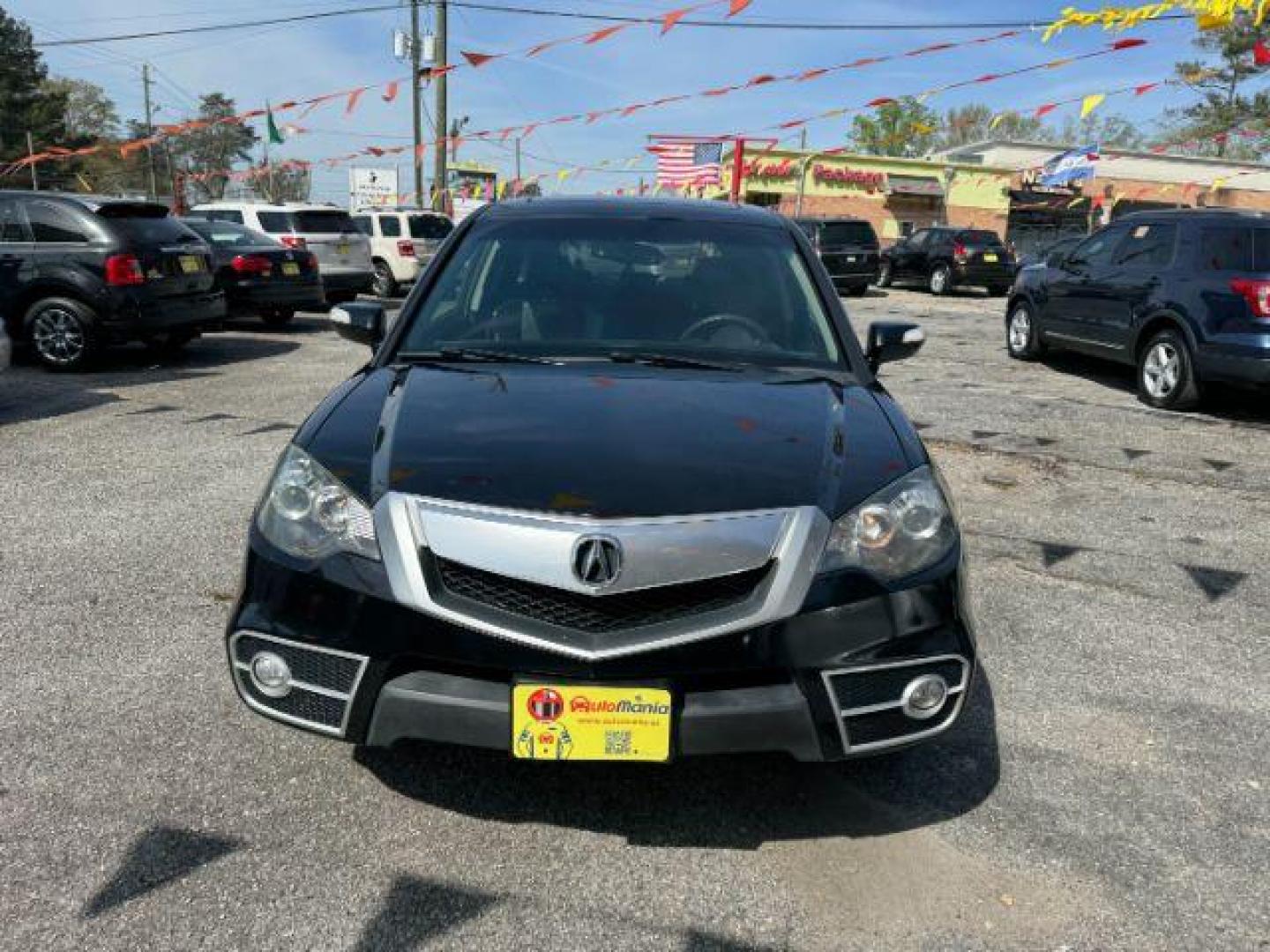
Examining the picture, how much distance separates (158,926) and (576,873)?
0.92 metres

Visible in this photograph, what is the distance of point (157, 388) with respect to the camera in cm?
852

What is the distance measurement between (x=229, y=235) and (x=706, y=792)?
11849 mm

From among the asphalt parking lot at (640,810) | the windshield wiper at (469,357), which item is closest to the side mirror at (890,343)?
the asphalt parking lot at (640,810)

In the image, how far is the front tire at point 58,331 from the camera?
352 inches

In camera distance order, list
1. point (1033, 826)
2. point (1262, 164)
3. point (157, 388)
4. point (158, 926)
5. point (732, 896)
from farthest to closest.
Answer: point (1262, 164) < point (157, 388) < point (1033, 826) < point (732, 896) < point (158, 926)

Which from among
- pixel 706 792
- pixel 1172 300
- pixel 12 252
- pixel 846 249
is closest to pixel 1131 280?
pixel 1172 300

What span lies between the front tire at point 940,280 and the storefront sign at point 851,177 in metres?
20.3

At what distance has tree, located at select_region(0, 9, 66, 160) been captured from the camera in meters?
55.2

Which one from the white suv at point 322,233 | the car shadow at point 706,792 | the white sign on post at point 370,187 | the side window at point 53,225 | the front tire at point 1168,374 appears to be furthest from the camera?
the white sign on post at point 370,187

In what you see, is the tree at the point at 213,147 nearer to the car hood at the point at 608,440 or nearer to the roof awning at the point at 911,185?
the roof awning at the point at 911,185

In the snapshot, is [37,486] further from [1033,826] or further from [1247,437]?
[1247,437]

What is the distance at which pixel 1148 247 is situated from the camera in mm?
8938

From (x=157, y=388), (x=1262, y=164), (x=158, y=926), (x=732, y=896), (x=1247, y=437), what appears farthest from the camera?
(x=1262, y=164)

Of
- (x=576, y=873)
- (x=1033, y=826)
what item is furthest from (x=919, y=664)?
(x=576, y=873)
